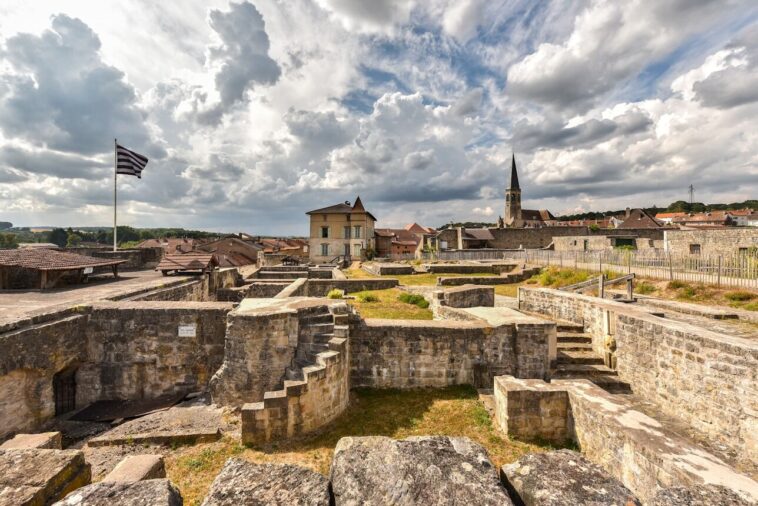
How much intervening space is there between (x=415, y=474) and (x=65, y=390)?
33.6 feet

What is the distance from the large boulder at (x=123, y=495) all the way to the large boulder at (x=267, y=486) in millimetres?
274

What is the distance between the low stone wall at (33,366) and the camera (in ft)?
22.0

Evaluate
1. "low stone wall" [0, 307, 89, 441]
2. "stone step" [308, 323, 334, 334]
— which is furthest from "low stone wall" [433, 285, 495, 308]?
"low stone wall" [0, 307, 89, 441]

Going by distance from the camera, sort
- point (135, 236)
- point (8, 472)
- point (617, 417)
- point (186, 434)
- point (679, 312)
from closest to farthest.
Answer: point (8, 472) < point (617, 417) < point (186, 434) < point (679, 312) < point (135, 236)

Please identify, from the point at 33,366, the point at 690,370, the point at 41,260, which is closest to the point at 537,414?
the point at 690,370

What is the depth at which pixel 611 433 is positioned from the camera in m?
5.19

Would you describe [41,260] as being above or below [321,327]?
above

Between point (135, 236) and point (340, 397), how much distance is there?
169 meters

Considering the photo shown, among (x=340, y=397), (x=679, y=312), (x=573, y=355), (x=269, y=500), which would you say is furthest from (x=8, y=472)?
(x=679, y=312)

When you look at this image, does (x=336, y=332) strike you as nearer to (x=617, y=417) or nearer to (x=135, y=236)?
(x=617, y=417)

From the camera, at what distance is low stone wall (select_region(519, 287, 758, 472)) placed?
536 cm

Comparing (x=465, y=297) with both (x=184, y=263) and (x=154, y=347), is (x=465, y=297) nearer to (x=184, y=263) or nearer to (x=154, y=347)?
(x=154, y=347)

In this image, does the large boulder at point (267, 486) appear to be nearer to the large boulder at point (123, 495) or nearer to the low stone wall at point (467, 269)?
the large boulder at point (123, 495)

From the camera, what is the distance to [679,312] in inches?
388
